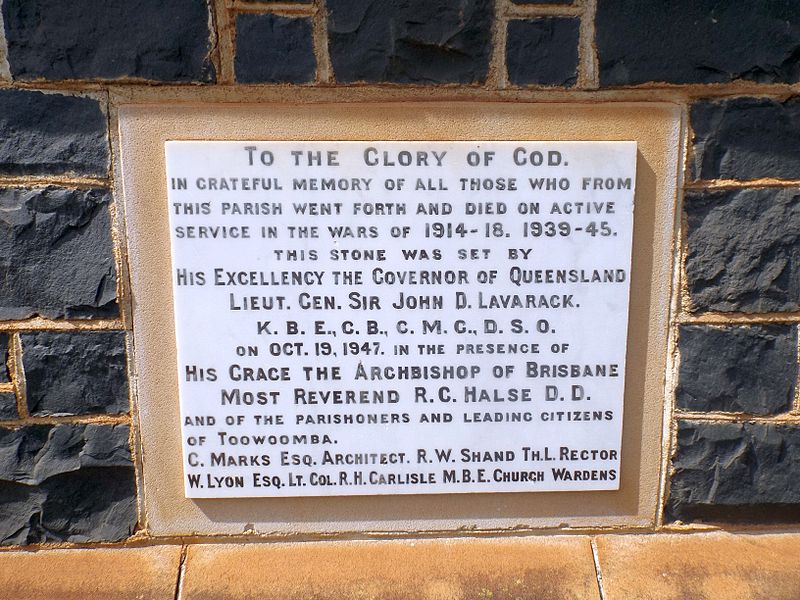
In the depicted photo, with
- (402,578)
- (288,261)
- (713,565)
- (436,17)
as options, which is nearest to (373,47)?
(436,17)

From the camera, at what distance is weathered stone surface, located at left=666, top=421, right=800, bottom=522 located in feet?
5.57

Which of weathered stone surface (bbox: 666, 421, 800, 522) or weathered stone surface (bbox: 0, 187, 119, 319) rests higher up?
weathered stone surface (bbox: 0, 187, 119, 319)

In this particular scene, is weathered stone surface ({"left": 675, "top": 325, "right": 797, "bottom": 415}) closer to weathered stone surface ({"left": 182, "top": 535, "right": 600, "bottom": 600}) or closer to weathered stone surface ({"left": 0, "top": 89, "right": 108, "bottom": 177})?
weathered stone surface ({"left": 182, "top": 535, "right": 600, "bottom": 600})

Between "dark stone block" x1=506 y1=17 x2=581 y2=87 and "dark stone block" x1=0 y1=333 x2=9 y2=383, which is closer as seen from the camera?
"dark stone block" x1=506 y1=17 x2=581 y2=87

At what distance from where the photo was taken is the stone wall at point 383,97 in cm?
150

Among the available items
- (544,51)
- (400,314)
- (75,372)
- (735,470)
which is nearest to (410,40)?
(544,51)

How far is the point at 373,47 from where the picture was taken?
1512 millimetres

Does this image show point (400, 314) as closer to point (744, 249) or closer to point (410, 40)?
point (410, 40)

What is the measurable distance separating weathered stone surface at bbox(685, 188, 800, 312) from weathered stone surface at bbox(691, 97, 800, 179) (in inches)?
2.0

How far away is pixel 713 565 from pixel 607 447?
39 cm

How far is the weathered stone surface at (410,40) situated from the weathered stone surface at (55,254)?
0.66m

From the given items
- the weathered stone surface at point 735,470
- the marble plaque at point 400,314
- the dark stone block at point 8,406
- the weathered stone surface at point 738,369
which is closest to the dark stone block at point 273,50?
the marble plaque at point 400,314

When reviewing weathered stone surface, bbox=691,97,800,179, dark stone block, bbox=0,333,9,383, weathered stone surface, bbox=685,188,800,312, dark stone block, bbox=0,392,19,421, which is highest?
weathered stone surface, bbox=691,97,800,179

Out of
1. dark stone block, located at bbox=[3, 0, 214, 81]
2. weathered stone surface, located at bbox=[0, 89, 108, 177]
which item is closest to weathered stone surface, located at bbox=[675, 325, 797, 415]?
dark stone block, located at bbox=[3, 0, 214, 81]
